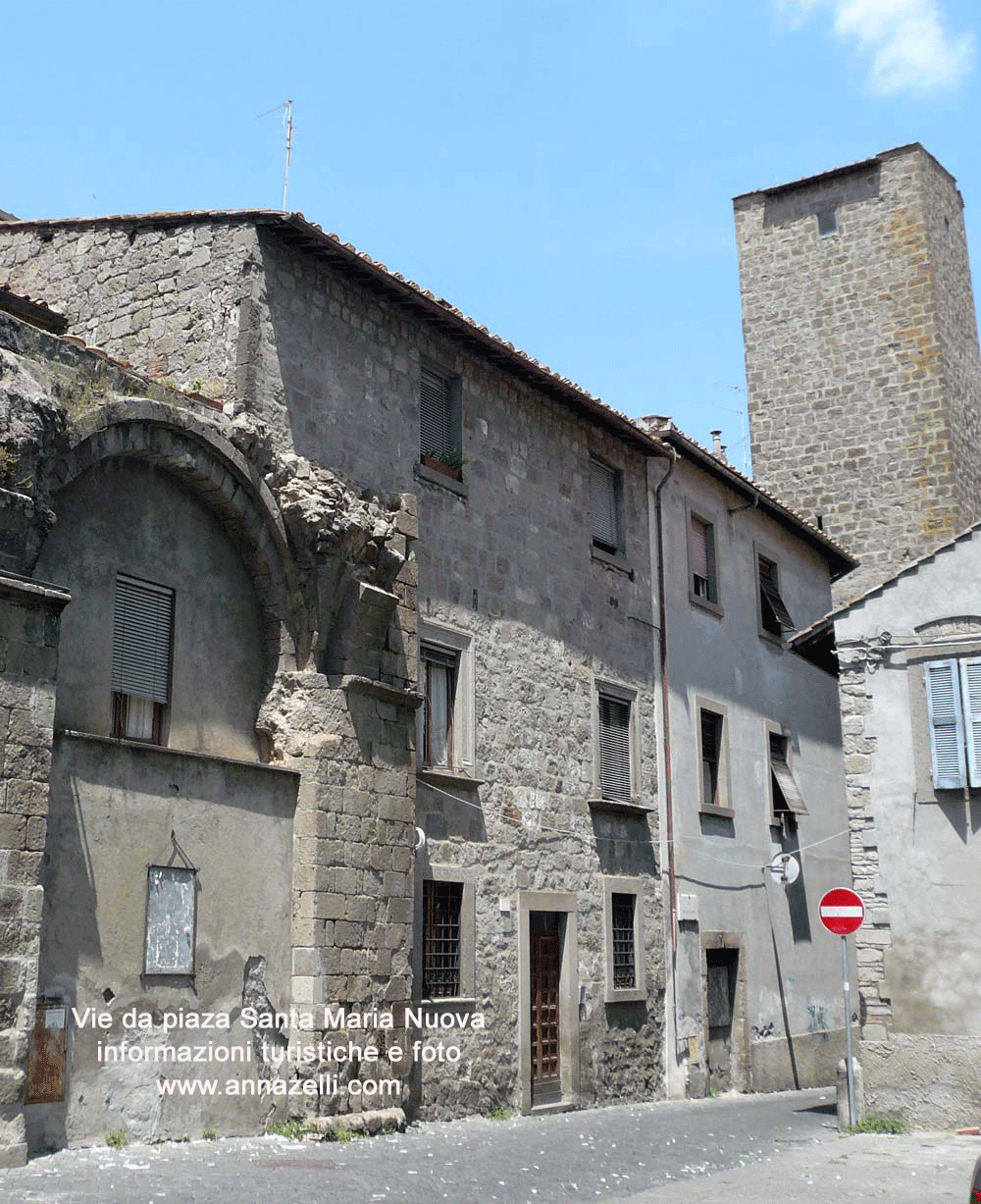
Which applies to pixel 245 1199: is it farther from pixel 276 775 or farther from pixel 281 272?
pixel 281 272

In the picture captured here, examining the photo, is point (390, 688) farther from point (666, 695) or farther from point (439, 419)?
point (666, 695)

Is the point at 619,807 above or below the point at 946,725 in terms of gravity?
below

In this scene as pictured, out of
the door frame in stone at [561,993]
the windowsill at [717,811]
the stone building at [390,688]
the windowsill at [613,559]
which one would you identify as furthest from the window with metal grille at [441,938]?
the windowsill at [717,811]

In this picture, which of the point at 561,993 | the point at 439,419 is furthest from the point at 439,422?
the point at 561,993

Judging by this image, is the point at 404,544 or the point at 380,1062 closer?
the point at 380,1062

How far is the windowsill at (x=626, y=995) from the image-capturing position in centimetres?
1602

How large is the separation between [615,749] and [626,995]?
2855mm

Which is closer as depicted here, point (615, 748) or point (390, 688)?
point (390, 688)

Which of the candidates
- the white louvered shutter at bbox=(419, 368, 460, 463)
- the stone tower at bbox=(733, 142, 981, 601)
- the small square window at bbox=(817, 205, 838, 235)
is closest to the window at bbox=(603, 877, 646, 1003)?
the white louvered shutter at bbox=(419, 368, 460, 463)

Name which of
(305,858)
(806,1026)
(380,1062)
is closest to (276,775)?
(305,858)

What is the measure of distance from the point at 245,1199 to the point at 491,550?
8.23m

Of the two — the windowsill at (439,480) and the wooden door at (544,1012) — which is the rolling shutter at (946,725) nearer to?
the wooden door at (544,1012)

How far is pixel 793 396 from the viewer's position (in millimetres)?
28297

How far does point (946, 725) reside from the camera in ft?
45.2
